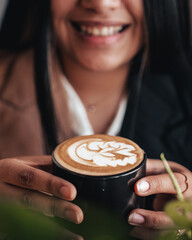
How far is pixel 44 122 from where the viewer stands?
120 centimetres

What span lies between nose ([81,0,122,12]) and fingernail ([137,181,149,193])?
0.65m

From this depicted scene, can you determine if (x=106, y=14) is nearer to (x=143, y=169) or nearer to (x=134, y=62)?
(x=134, y=62)

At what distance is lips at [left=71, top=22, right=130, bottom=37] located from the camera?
1086 mm

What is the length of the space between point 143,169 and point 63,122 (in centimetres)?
76

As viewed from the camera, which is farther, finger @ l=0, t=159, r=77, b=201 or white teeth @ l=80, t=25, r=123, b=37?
white teeth @ l=80, t=25, r=123, b=37

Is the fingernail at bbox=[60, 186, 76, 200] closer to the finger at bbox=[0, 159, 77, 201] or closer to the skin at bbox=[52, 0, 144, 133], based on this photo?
the finger at bbox=[0, 159, 77, 201]

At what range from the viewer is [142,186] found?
1.68 feet

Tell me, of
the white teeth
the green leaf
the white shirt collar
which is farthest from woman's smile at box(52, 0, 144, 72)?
the green leaf

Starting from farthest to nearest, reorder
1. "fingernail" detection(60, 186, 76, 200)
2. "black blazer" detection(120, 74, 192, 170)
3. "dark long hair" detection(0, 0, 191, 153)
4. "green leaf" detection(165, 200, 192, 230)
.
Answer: "black blazer" detection(120, 74, 192, 170) → "dark long hair" detection(0, 0, 191, 153) → "fingernail" detection(60, 186, 76, 200) → "green leaf" detection(165, 200, 192, 230)

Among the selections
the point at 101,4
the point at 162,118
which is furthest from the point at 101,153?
the point at 162,118

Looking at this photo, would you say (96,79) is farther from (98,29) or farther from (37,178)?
(37,178)

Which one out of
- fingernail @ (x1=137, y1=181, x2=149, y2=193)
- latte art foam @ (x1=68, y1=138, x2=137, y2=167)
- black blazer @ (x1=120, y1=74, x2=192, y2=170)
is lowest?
black blazer @ (x1=120, y1=74, x2=192, y2=170)

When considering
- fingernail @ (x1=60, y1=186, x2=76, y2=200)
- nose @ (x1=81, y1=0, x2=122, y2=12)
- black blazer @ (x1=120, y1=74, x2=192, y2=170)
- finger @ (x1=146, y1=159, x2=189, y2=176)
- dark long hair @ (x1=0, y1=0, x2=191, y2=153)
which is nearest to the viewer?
fingernail @ (x1=60, y1=186, x2=76, y2=200)

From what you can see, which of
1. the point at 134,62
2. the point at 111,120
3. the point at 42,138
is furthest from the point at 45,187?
the point at 134,62
